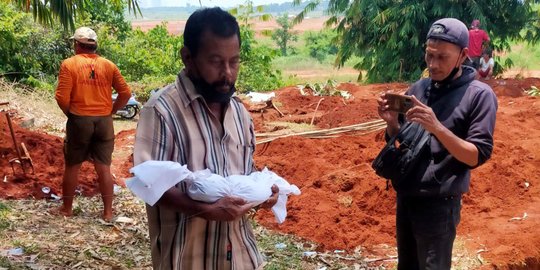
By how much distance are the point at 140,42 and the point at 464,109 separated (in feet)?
57.9

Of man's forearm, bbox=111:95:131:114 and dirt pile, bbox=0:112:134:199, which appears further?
dirt pile, bbox=0:112:134:199

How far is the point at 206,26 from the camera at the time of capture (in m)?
2.16

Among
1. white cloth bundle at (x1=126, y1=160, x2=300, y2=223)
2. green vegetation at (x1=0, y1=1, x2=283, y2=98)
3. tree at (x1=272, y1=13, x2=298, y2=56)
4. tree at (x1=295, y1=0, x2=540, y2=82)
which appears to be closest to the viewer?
white cloth bundle at (x1=126, y1=160, x2=300, y2=223)

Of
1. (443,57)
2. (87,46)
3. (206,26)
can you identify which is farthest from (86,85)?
(206,26)

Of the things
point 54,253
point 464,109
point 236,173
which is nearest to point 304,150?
point 54,253

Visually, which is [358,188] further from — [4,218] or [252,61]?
[252,61]

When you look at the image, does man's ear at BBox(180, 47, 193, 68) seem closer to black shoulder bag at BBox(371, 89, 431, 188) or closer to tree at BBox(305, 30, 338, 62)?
black shoulder bag at BBox(371, 89, 431, 188)

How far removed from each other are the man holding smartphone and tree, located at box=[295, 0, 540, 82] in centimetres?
1566

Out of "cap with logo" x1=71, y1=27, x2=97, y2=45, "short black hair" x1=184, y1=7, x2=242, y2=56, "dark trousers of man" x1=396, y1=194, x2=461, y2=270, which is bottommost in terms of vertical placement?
"dark trousers of man" x1=396, y1=194, x2=461, y2=270

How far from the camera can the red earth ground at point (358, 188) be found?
19.4 ft

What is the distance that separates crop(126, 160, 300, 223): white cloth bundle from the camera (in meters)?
2.05

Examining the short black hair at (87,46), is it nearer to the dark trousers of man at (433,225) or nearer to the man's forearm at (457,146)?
Result: the dark trousers of man at (433,225)

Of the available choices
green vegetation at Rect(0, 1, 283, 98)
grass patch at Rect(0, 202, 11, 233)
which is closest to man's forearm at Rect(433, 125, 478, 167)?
grass patch at Rect(0, 202, 11, 233)

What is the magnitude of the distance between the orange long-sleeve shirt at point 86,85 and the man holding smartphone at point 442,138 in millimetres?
3242
